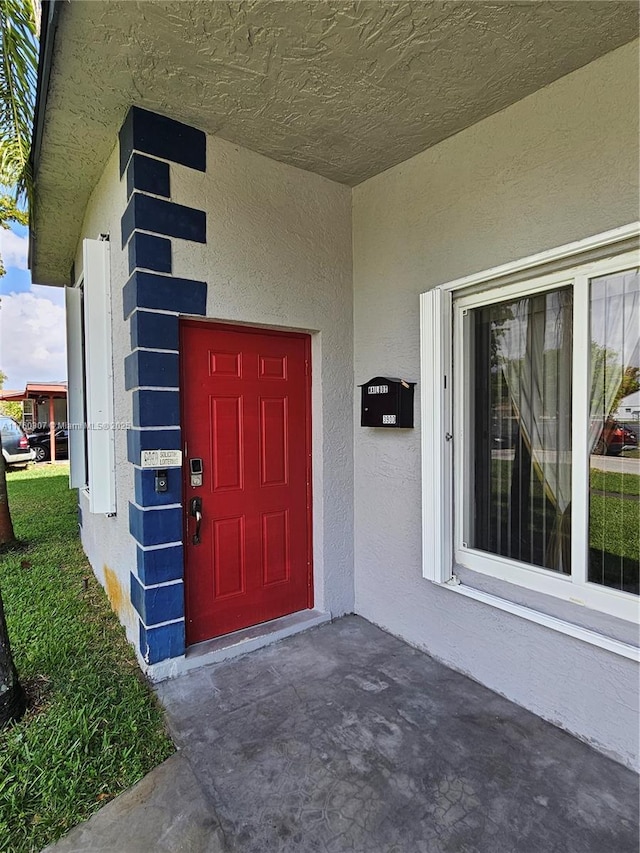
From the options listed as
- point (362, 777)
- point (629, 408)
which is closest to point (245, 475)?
point (362, 777)

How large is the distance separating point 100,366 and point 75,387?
64.1 inches

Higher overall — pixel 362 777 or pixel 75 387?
pixel 75 387

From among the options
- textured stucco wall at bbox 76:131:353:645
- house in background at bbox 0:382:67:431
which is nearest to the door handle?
textured stucco wall at bbox 76:131:353:645

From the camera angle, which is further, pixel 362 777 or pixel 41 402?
pixel 41 402

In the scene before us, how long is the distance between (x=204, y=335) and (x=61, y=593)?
2.75 meters

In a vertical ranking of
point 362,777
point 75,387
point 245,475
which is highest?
point 75,387

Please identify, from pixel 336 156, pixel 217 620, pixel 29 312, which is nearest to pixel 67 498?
pixel 217 620

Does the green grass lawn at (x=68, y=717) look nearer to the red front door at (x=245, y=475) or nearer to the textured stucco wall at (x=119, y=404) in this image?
the textured stucco wall at (x=119, y=404)

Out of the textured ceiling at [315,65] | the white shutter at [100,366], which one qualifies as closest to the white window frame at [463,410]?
the textured ceiling at [315,65]

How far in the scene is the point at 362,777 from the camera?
6.22 feet

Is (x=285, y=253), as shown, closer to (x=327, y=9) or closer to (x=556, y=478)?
(x=327, y=9)

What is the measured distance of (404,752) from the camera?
204 centimetres

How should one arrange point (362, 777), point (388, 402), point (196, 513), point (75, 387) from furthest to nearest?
point (75, 387) < point (388, 402) < point (196, 513) < point (362, 777)

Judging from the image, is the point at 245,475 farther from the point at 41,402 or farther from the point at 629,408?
the point at 41,402
